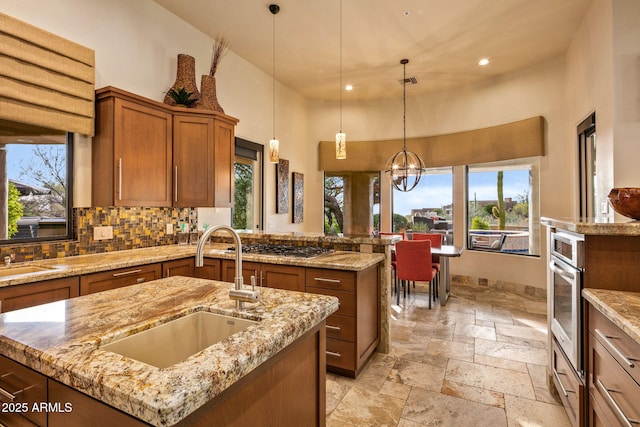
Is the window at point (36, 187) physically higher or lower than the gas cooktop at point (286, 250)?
higher

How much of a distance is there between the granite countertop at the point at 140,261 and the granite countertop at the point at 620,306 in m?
1.37

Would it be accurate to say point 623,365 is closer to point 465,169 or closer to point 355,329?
point 355,329

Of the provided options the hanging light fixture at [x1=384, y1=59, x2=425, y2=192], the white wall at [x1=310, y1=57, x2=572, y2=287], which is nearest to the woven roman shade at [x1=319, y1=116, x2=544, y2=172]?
the white wall at [x1=310, y1=57, x2=572, y2=287]

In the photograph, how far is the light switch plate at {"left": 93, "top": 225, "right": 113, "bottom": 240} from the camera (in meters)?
3.00

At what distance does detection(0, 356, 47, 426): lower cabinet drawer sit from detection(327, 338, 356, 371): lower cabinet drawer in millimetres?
1992

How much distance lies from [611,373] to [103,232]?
144 inches

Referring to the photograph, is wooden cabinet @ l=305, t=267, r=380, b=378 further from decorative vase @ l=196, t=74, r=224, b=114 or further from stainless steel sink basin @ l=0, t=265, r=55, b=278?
decorative vase @ l=196, t=74, r=224, b=114

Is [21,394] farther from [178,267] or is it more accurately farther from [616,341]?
[178,267]

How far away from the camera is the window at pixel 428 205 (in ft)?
20.0

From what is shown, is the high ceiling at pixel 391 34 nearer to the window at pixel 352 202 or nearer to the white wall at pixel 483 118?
the white wall at pixel 483 118

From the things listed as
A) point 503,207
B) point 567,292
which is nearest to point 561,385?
point 567,292

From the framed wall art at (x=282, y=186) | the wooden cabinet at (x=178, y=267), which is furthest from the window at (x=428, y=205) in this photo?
the wooden cabinet at (x=178, y=267)

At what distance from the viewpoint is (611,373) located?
131 cm

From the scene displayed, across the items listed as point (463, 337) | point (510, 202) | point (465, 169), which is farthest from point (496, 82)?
point (463, 337)
